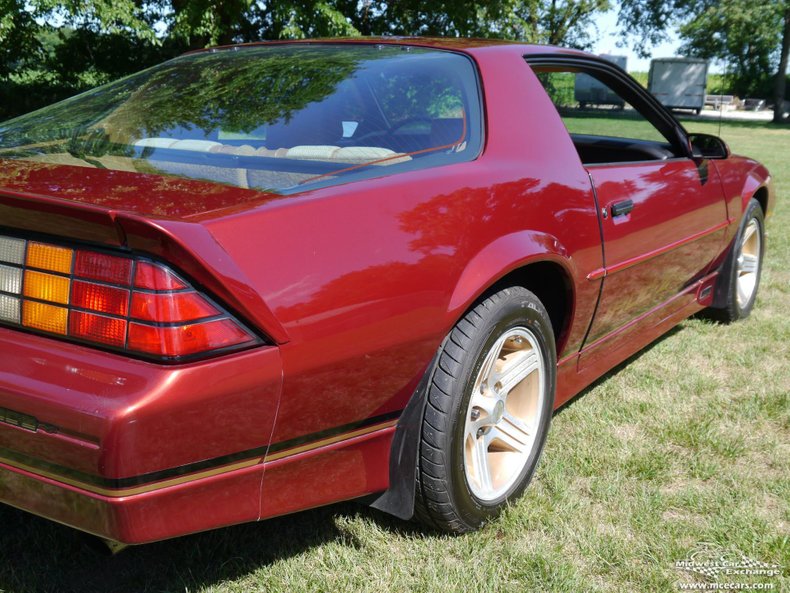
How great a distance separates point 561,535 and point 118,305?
1405 millimetres

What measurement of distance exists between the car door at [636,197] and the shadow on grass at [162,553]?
44.0 inches

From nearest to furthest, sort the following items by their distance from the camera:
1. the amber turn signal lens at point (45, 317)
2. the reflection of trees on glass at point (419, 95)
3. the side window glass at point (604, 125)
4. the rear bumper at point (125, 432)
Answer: the rear bumper at point (125, 432)
the amber turn signal lens at point (45, 317)
the reflection of trees on glass at point (419, 95)
the side window glass at point (604, 125)

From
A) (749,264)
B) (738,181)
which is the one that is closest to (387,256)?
(738,181)

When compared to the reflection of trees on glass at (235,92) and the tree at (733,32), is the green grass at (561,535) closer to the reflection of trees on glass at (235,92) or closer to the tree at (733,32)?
the reflection of trees on glass at (235,92)

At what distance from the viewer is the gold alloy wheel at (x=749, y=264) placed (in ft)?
14.1

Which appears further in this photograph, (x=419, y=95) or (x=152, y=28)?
(x=152, y=28)

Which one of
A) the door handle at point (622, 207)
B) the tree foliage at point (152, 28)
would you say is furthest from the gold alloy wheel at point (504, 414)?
the tree foliage at point (152, 28)

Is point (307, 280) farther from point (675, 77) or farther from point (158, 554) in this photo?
point (675, 77)

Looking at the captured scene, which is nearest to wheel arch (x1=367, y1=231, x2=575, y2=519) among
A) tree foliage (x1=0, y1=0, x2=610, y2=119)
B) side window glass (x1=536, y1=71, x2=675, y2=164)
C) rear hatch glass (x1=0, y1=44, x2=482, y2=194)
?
rear hatch glass (x1=0, y1=44, x2=482, y2=194)

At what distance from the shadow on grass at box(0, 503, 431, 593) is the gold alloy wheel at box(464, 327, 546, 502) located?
26 cm

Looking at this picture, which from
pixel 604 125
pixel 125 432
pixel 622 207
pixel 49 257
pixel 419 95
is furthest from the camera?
pixel 604 125

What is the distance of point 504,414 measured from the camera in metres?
2.32

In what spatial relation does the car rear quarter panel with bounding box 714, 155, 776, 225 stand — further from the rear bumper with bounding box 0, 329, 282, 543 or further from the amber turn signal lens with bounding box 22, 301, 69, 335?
the amber turn signal lens with bounding box 22, 301, 69, 335

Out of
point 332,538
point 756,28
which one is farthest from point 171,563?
point 756,28
